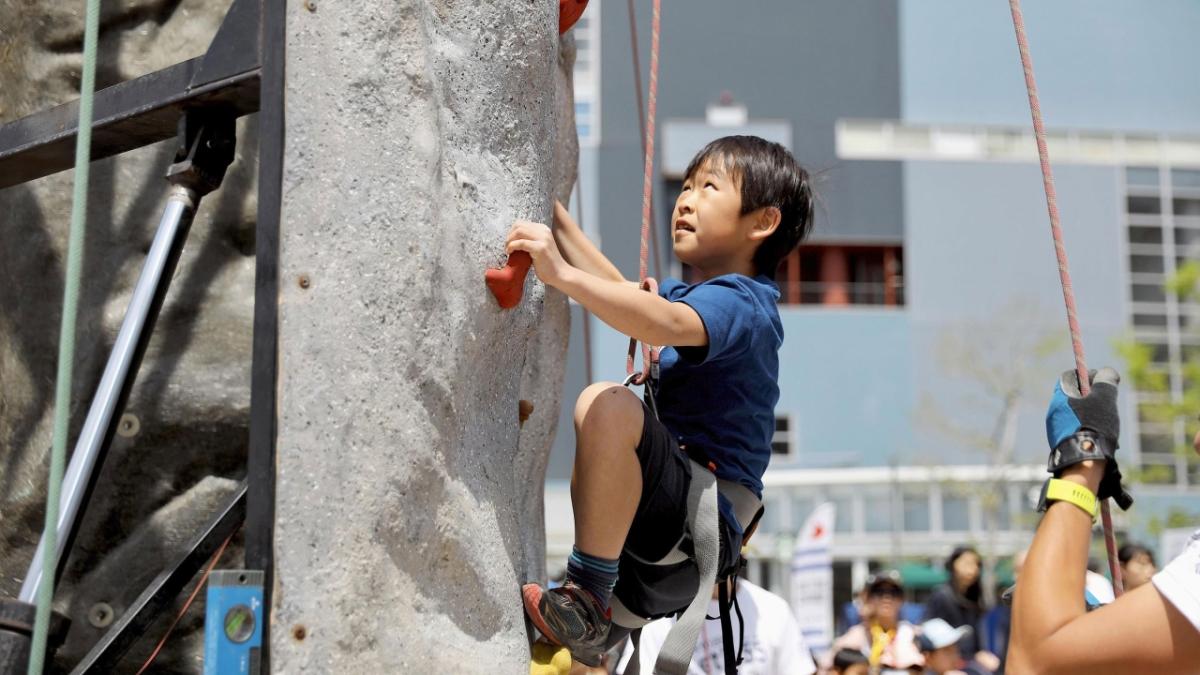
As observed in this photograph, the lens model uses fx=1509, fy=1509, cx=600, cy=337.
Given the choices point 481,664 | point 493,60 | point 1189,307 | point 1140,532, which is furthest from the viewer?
point 1189,307

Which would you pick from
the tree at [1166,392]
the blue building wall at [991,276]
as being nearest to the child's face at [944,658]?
the tree at [1166,392]

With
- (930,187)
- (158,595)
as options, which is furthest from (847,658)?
(930,187)

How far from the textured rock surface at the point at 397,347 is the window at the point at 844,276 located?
35.8 metres

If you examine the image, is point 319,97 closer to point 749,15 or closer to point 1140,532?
point 1140,532

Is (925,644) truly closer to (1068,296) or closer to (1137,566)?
(1137,566)

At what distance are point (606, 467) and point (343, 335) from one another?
2.28 feet

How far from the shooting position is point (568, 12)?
3.30m

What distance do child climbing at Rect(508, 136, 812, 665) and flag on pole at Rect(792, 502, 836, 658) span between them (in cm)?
753

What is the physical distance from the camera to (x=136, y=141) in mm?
2871

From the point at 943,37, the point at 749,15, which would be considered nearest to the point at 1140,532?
the point at 943,37

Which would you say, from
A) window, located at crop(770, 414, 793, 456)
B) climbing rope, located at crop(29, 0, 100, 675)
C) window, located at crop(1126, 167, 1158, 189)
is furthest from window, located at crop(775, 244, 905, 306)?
climbing rope, located at crop(29, 0, 100, 675)

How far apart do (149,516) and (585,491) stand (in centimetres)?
90

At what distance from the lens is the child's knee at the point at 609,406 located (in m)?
3.01

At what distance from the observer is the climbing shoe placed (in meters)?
2.92
